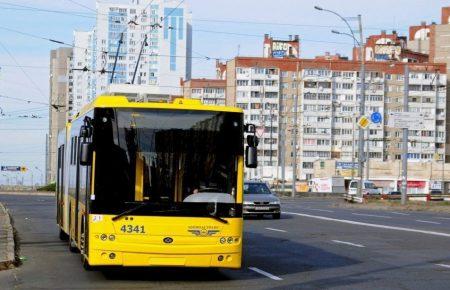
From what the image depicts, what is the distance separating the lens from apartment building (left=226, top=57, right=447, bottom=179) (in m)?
144

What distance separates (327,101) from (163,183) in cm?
13515

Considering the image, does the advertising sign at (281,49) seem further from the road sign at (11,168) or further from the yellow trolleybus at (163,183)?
the yellow trolleybus at (163,183)

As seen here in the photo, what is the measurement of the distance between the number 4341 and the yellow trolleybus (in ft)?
0.05

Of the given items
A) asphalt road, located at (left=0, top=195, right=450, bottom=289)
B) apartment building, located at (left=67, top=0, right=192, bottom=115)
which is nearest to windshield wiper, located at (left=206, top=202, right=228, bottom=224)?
asphalt road, located at (left=0, top=195, right=450, bottom=289)

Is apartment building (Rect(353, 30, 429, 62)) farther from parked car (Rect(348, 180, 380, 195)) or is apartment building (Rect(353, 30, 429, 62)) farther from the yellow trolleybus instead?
the yellow trolleybus

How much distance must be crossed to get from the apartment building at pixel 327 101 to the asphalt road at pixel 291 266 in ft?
388

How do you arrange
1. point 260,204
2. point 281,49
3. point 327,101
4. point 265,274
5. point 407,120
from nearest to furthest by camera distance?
1. point 265,274
2. point 260,204
3. point 407,120
4. point 327,101
5. point 281,49

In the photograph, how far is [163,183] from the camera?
42.5 feet

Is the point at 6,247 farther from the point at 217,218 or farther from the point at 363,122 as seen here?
the point at 363,122

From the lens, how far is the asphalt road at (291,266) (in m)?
13.0

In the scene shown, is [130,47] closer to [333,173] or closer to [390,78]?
[333,173]

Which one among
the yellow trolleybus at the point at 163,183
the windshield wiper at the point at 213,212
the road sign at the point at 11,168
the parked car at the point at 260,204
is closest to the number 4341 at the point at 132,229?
the yellow trolleybus at the point at 163,183

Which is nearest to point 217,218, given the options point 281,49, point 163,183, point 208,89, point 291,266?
point 163,183

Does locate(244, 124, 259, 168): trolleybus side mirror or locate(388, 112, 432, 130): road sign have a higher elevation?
locate(388, 112, 432, 130): road sign
